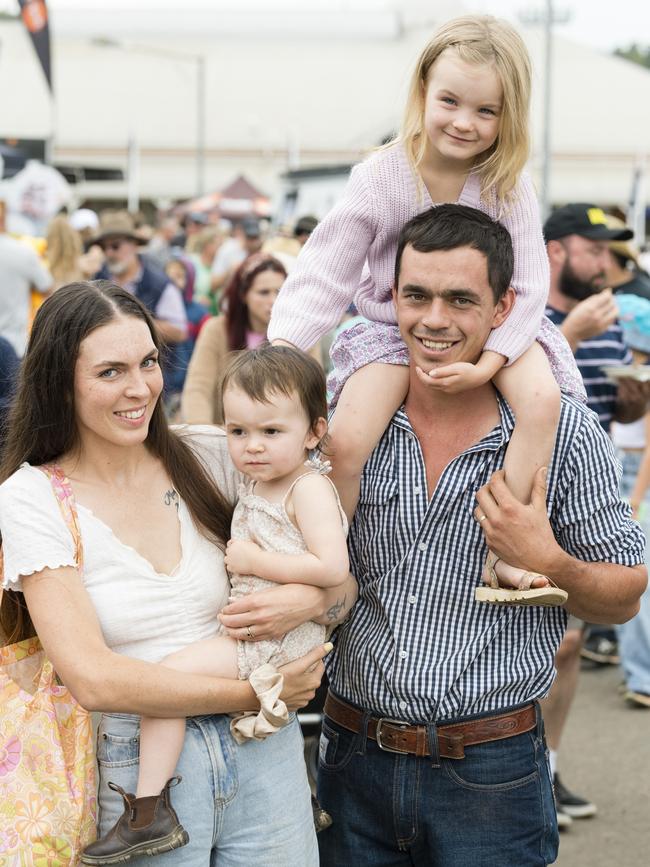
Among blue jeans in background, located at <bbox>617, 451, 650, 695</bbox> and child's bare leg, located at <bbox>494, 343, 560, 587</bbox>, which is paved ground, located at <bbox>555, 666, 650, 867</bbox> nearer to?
blue jeans in background, located at <bbox>617, 451, 650, 695</bbox>

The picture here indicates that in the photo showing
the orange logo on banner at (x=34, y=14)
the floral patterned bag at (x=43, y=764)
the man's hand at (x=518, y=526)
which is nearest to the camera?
the floral patterned bag at (x=43, y=764)

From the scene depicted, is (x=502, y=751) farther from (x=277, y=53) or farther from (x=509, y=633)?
(x=277, y=53)

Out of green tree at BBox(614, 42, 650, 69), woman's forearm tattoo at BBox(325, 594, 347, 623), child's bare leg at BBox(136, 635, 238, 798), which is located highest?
green tree at BBox(614, 42, 650, 69)

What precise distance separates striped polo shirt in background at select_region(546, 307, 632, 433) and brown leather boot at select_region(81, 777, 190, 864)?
3.36 m

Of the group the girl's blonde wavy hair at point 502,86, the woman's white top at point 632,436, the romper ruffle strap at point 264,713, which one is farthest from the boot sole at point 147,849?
the woman's white top at point 632,436

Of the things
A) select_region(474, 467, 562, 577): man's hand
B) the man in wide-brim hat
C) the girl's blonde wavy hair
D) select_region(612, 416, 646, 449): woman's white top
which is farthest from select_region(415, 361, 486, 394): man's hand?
the man in wide-brim hat

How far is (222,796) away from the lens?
2654mm

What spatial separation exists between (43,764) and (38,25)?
1287cm

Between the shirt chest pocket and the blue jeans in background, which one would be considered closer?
the shirt chest pocket

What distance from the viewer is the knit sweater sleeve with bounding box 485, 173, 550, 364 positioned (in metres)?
2.85

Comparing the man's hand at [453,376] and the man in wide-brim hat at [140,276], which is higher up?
the man's hand at [453,376]

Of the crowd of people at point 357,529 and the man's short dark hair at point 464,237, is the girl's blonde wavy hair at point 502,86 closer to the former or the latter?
the crowd of people at point 357,529

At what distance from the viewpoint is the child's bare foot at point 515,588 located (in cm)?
268

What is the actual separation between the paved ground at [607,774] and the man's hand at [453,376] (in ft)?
9.55
